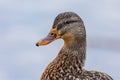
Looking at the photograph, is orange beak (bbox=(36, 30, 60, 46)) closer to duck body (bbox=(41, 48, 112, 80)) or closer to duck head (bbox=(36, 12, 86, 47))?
duck head (bbox=(36, 12, 86, 47))

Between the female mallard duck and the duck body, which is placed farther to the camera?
the female mallard duck

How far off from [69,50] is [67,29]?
0.29 m

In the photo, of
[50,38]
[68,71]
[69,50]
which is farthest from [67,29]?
[68,71]

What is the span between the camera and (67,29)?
9953 millimetres

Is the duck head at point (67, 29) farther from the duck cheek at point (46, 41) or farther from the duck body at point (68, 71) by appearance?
the duck body at point (68, 71)

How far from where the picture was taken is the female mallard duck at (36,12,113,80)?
9.79 metres

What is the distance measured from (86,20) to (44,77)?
5745mm

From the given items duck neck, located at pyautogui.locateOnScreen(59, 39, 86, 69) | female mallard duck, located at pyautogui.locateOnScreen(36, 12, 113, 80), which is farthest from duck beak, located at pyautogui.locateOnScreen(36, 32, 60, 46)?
duck neck, located at pyautogui.locateOnScreen(59, 39, 86, 69)

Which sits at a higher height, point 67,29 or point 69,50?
point 67,29

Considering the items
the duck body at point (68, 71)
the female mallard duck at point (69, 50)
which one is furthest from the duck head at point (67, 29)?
the duck body at point (68, 71)

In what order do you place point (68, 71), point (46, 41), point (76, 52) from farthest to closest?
1. point (76, 52)
2. point (46, 41)
3. point (68, 71)

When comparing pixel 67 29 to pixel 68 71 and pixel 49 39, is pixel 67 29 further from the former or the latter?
pixel 68 71

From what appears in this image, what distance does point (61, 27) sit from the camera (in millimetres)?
9938

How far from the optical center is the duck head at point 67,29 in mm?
9938
